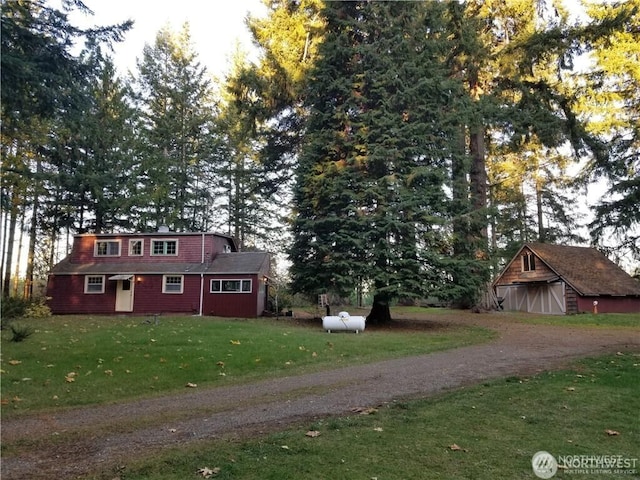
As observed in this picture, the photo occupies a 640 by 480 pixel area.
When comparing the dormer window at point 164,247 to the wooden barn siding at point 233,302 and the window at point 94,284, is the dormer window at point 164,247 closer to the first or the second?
the wooden barn siding at point 233,302

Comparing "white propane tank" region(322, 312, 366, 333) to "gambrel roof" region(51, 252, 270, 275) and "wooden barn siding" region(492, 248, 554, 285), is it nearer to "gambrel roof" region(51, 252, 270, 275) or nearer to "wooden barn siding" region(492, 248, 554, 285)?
"gambrel roof" region(51, 252, 270, 275)

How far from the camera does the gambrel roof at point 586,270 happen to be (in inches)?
1092

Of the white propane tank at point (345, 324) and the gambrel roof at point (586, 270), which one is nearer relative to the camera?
the white propane tank at point (345, 324)

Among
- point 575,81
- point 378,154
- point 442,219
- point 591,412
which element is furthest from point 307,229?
point 575,81

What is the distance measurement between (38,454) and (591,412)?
22.1ft

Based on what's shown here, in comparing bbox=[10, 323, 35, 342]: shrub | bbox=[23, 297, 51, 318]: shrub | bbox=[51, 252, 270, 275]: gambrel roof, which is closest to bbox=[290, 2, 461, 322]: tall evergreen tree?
bbox=[51, 252, 270, 275]: gambrel roof

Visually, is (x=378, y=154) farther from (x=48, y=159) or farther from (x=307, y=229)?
(x=48, y=159)

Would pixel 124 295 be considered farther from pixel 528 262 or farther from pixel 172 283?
pixel 528 262

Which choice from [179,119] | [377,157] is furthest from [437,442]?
[179,119]

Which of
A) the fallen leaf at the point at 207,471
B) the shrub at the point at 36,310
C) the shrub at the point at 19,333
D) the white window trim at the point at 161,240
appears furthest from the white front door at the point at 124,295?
the fallen leaf at the point at 207,471

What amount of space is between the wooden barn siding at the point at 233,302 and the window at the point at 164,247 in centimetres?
308

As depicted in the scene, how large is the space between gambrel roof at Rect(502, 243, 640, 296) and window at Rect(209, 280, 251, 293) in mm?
18811

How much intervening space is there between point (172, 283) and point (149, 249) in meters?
2.97

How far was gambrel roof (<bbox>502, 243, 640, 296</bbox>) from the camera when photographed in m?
27.7
